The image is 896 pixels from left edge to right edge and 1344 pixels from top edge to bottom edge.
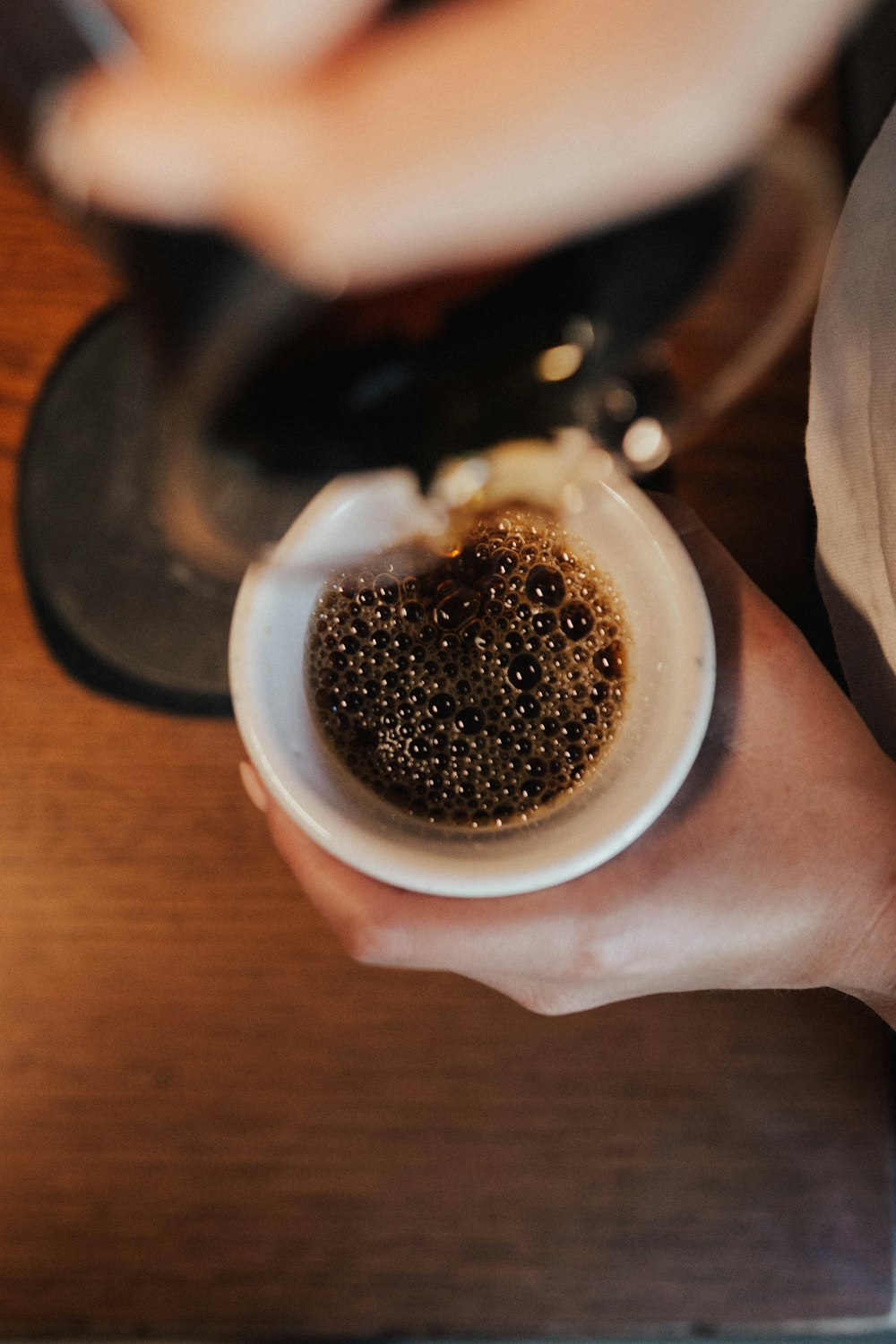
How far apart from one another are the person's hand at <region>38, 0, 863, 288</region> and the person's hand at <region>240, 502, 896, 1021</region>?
44cm

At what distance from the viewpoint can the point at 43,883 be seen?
2.41 feet

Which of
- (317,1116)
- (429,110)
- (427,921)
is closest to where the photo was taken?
(429,110)

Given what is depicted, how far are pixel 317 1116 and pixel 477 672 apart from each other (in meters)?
0.36

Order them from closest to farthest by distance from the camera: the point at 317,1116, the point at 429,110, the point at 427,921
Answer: the point at 429,110 < the point at 427,921 < the point at 317,1116

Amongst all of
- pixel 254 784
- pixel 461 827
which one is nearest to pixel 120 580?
pixel 254 784

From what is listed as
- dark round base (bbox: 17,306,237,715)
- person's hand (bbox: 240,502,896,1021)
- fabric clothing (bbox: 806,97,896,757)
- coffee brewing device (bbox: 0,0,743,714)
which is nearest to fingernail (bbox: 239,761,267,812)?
person's hand (bbox: 240,502,896,1021)

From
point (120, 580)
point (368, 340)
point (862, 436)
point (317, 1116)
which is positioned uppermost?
point (368, 340)

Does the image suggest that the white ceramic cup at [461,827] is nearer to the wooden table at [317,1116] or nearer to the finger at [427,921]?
the finger at [427,921]

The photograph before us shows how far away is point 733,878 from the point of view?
63 cm

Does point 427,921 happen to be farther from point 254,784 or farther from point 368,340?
point 368,340

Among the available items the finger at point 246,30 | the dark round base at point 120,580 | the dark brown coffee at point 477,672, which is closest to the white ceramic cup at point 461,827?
the dark brown coffee at point 477,672

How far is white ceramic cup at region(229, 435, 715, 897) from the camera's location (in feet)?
1.66

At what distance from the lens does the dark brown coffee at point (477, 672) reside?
62cm

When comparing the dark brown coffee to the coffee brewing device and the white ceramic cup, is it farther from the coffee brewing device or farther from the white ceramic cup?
the coffee brewing device
